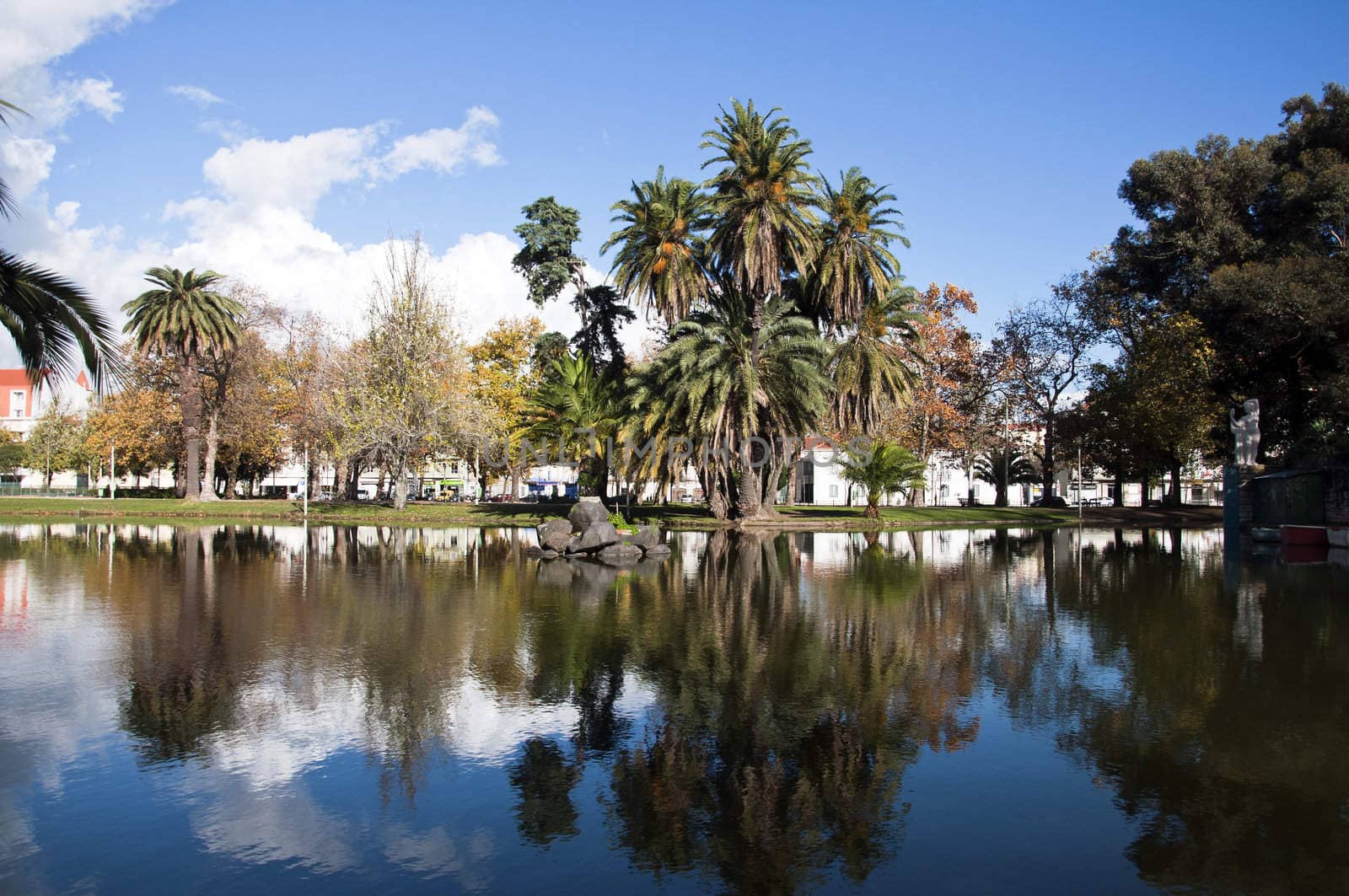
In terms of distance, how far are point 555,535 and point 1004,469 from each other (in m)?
53.1

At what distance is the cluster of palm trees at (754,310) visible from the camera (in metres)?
39.1

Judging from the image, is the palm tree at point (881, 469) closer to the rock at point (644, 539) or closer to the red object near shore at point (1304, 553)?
the red object near shore at point (1304, 553)

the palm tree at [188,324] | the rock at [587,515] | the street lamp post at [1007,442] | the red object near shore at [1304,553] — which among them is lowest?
the red object near shore at [1304,553]

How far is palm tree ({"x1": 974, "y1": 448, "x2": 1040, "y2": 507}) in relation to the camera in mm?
69750

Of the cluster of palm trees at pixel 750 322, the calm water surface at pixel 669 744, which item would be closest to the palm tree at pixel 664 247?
the cluster of palm trees at pixel 750 322

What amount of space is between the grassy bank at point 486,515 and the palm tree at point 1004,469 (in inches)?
596

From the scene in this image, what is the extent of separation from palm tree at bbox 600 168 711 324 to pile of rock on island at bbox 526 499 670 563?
675 inches

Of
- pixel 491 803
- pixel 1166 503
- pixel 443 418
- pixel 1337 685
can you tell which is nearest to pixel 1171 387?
pixel 1166 503

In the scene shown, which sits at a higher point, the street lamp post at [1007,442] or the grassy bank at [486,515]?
the street lamp post at [1007,442]

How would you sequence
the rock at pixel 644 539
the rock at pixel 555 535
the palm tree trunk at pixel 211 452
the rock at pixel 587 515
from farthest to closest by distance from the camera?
the palm tree trunk at pixel 211 452 → the rock at pixel 587 515 → the rock at pixel 644 539 → the rock at pixel 555 535

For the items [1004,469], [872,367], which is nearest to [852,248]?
[872,367]

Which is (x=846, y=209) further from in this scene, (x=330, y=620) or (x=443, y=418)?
(x=330, y=620)

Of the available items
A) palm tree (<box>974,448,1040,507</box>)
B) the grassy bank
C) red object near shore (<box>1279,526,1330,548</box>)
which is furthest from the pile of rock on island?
palm tree (<box>974,448,1040,507</box>)

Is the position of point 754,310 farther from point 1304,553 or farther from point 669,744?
point 669,744
